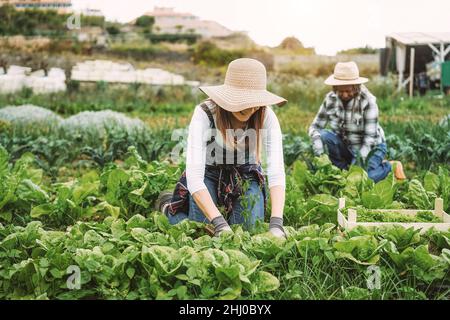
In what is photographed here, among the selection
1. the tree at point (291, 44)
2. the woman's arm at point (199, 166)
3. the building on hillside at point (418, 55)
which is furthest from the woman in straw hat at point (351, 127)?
the tree at point (291, 44)

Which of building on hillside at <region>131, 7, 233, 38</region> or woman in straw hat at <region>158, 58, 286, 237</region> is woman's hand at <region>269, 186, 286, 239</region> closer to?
woman in straw hat at <region>158, 58, 286, 237</region>

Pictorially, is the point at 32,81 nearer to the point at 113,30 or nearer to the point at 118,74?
the point at 118,74

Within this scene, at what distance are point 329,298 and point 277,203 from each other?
67 centimetres

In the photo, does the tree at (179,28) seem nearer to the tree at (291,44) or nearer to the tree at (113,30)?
the tree at (113,30)

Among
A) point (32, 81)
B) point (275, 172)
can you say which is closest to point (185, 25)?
point (32, 81)

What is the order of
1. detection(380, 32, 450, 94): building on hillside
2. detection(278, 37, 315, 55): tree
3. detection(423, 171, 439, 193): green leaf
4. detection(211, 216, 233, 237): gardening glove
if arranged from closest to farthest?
detection(211, 216, 233, 237): gardening glove
detection(423, 171, 439, 193): green leaf
detection(380, 32, 450, 94): building on hillside
detection(278, 37, 315, 55): tree

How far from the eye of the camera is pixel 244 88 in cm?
364

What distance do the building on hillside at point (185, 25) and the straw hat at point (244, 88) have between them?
16799 mm

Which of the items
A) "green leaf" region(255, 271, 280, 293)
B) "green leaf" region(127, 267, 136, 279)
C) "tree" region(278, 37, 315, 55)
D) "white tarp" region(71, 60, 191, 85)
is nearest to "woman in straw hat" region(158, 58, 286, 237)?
"green leaf" region(255, 271, 280, 293)

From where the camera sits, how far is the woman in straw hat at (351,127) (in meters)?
5.56

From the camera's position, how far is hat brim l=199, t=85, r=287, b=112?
3.52m

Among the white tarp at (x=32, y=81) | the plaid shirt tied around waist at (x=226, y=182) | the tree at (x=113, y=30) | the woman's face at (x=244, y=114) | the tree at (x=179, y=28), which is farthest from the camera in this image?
the tree at (x=179, y=28)

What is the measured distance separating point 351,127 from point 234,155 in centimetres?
207

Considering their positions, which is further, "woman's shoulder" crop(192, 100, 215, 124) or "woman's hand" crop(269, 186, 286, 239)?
"woman's shoulder" crop(192, 100, 215, 124)
